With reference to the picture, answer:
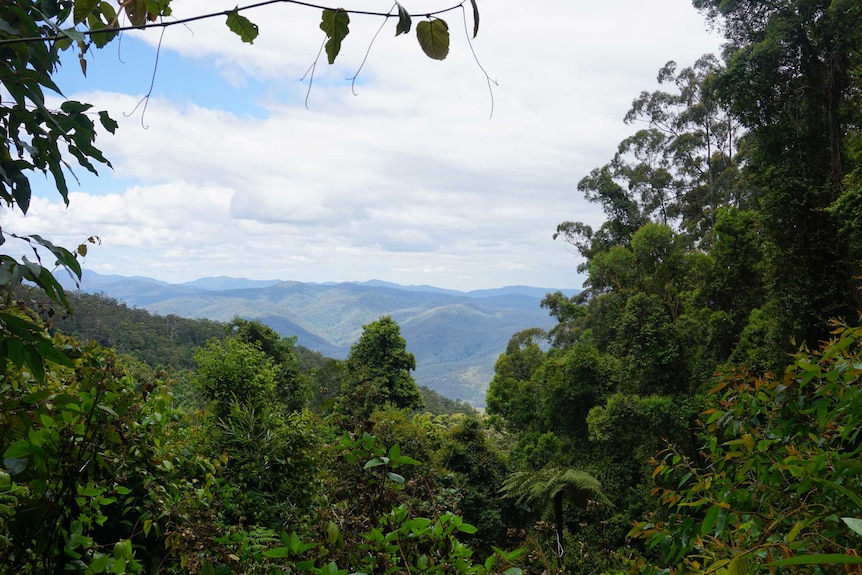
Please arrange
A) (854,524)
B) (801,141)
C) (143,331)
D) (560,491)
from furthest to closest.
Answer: (143,331), (560,491), (801,141), (854,524)

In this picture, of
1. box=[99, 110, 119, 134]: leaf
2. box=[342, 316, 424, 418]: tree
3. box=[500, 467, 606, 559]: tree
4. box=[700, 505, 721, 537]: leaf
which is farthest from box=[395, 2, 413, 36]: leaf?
box=[342, 316, 424, 418]: tree

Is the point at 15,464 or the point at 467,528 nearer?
the point at 15,464

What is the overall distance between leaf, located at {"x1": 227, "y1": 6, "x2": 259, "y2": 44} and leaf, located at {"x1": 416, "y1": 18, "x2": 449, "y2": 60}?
27cm

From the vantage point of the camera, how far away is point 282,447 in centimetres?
491

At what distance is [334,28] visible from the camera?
0.79 m

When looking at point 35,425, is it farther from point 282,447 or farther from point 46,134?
point 282,447

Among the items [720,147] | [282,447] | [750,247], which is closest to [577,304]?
[720,147]

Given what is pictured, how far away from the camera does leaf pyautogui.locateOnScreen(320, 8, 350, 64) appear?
2.57ft

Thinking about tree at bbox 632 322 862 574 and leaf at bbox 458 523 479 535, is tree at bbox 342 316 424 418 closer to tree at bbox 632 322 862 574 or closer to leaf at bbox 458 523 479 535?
tree at bbox 632 322 862 574

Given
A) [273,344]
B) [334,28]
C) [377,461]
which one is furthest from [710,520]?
[273,344]

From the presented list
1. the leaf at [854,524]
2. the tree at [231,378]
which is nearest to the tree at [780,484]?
the leaf at [854,524]

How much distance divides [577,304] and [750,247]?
7.31 m

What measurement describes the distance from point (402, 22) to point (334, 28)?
132 millimetres

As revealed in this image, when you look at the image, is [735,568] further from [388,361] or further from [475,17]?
[388,361]
